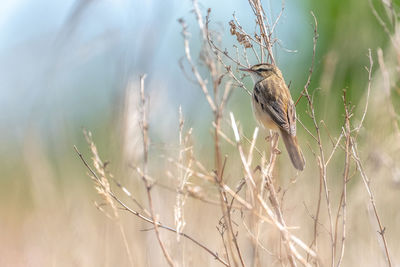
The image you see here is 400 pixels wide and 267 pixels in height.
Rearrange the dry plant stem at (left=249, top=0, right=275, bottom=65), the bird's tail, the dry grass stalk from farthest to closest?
the bird's tail, the dry plant stem at (left=249, top=0, right=275, bottom=65), the dry grass stalk

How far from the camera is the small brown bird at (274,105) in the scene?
4.12m

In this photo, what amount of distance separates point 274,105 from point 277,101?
2.0 inches

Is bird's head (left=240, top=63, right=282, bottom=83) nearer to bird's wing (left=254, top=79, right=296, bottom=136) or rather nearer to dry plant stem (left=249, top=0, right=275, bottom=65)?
bird's wing (left=254, top=79, right=296, bottom=136)

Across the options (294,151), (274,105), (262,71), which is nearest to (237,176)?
(294,151)

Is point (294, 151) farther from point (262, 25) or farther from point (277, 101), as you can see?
point (262, 25)

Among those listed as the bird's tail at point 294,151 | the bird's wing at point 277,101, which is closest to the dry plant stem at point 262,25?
the bird's tail at point 294,151

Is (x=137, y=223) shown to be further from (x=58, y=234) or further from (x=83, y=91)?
(x=83, y=91)

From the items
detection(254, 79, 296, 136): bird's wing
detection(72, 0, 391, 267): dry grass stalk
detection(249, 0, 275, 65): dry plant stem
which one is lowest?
detection(72, 0, 391, 267): dry grass stalk

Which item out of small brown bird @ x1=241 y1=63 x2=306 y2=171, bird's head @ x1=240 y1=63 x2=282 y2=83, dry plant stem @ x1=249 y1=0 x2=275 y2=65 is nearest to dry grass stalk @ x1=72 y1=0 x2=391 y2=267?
dry plant stem @ x1=249 y1=0 x2=275 y2=65

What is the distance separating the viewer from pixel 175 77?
3299 mm

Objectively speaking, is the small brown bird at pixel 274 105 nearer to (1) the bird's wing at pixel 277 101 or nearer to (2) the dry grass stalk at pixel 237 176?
(1) the bird's wing at pixel 277 101

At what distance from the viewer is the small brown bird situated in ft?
13.5

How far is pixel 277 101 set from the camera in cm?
437

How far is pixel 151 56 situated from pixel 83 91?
6414 millimetres
